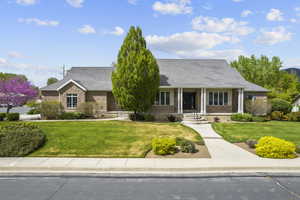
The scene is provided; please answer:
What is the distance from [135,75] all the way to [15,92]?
13.3 m

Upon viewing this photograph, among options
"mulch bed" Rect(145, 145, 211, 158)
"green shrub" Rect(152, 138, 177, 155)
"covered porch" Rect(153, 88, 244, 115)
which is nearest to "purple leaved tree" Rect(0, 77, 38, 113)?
"covered porch" Rect(153, 88, 244, 115)

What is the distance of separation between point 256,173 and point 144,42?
15.7m

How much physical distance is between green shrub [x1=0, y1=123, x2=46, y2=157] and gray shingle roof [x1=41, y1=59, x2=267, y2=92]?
12.3 m

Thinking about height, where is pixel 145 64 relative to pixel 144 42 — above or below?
below

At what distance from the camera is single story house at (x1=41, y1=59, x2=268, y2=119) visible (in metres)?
21.7

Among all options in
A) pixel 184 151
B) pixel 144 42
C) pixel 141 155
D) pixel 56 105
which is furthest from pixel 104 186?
pixel 56 105

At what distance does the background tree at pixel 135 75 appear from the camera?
18203mm

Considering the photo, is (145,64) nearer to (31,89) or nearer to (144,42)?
(144,42)

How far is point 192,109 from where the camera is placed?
23.7 meters

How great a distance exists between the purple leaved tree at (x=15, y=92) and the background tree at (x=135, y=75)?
10.1 metres

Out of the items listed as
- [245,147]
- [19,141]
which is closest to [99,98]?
[19,141]

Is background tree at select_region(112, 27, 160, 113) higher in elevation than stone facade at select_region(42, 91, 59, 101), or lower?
higher

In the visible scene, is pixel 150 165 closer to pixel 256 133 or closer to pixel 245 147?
pixel 245 147

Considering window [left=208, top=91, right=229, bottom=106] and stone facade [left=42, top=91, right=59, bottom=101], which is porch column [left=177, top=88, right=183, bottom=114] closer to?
window [left=208, top=91, right=229, bottom=106]
